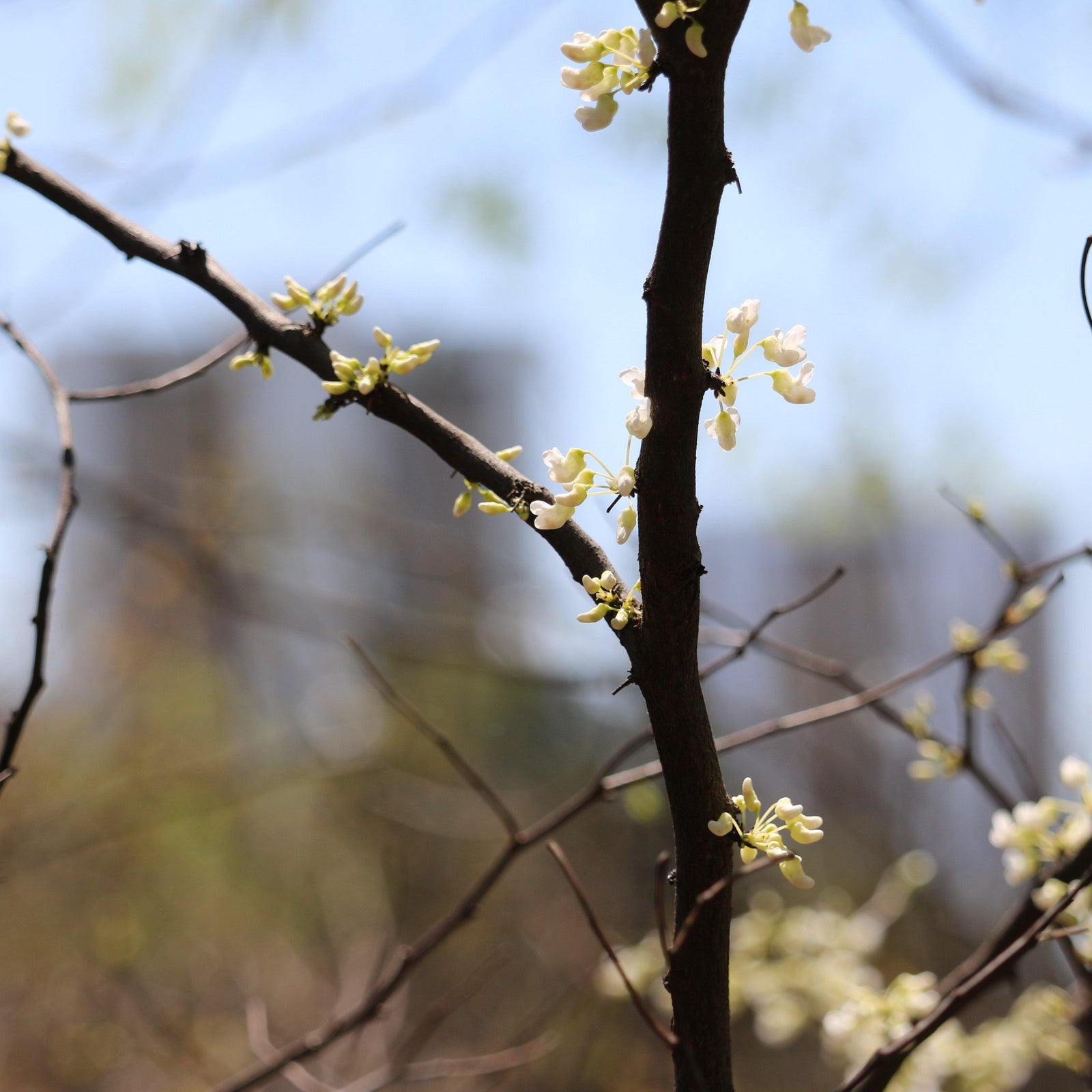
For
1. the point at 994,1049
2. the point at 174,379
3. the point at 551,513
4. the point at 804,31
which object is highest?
the point at 174,379

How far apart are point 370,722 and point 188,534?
87 cm

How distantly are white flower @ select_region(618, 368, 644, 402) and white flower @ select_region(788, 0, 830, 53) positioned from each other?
0.12 meters

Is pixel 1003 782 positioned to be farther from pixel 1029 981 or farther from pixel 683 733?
pixel 683 733

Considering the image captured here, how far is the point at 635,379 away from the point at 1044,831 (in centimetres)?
50

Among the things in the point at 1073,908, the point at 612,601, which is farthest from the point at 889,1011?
the point at 612,601

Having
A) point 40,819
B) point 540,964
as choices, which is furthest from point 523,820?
point 40,819

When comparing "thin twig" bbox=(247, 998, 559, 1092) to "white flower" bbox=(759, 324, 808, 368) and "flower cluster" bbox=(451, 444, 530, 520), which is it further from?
"white flower" bbox=(759, 324, 808, 368)

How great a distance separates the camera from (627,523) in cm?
34

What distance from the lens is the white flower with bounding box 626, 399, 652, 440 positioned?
31 cm

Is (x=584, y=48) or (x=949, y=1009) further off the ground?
(x=584, y=48)

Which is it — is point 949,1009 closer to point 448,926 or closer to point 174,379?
point 448,926

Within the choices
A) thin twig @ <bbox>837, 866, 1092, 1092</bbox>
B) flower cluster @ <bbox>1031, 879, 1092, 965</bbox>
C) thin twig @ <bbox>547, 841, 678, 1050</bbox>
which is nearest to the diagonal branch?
thin twig @ <bbox>547, 841, 678, 1050</bbox>

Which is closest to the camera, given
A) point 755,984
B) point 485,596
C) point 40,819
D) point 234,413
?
point 755,984

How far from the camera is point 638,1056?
204 centimetres
